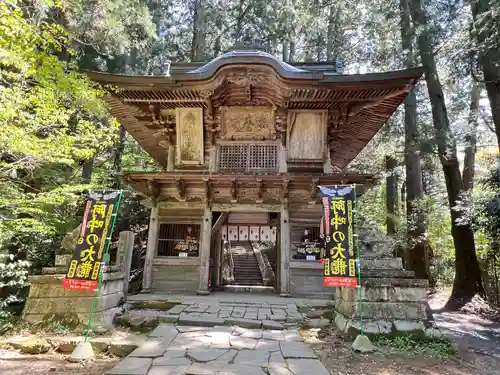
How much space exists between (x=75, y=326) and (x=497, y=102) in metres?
10.7

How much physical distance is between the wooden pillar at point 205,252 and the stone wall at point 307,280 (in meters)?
2.36

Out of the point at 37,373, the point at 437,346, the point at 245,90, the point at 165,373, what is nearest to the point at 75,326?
the point at 37,373

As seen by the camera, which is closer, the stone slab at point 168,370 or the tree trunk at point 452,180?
the stone slab at point 168,370

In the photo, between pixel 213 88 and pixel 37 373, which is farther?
pixel 213 88

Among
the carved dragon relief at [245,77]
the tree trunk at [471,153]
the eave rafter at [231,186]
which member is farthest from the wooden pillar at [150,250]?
the tree trunk at [471,153]

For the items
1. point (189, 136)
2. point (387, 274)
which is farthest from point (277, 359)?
point (189, 136)

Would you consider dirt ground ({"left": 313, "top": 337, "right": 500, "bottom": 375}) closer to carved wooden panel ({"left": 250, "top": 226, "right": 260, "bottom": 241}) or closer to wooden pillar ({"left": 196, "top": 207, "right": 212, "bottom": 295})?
wooden pillar ({"left": 196, "top": 207, "right": 212, "bottom": 295})

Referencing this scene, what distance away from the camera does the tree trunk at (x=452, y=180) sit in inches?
381

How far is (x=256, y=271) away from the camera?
16094mm

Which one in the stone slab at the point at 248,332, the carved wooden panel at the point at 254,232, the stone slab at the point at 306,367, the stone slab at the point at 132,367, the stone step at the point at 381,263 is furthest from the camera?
the carved wooden panel at the point at 254,232

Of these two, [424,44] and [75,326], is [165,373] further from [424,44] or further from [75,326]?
[424,44]

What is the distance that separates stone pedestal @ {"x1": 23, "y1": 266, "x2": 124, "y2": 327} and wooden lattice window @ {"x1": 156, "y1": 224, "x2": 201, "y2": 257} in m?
3.30

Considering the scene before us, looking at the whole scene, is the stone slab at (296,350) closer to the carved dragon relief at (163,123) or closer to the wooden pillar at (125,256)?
the wooden pillar at (125,256)

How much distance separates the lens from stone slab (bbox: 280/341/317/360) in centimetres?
419
